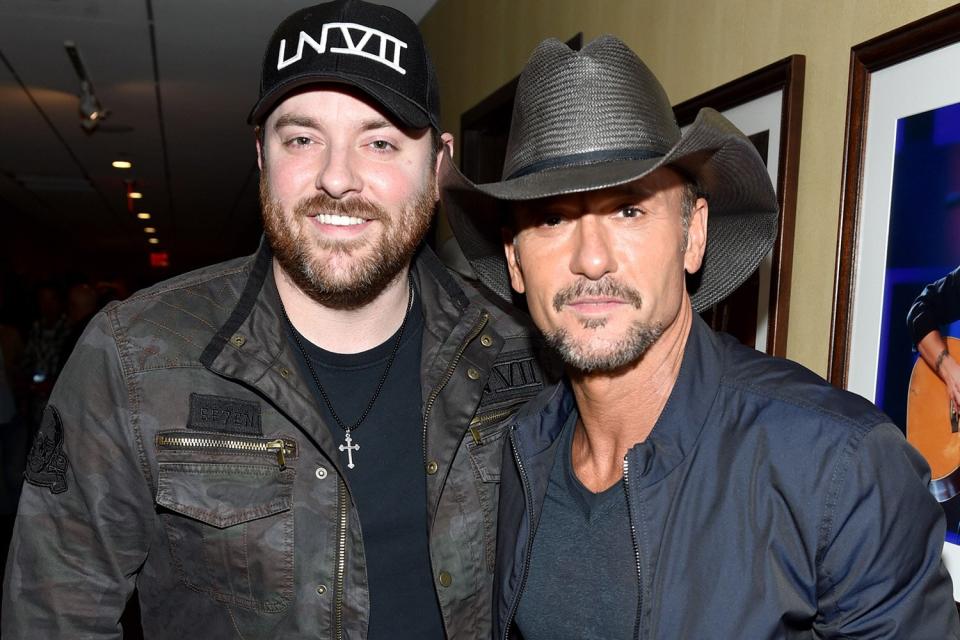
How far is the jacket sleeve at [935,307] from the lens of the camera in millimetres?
1312

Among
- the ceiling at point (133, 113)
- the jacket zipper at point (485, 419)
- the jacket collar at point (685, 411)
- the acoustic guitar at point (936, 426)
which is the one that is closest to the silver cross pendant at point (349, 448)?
the jacket zipper at point (485, 419)

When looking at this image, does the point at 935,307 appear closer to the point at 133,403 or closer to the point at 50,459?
the point at 133,403

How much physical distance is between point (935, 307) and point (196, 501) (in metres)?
1.30

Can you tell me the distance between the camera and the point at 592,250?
1363 mm

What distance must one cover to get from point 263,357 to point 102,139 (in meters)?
6.73

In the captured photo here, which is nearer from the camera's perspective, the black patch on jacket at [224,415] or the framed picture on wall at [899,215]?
the framed picture on wall at [899,215]

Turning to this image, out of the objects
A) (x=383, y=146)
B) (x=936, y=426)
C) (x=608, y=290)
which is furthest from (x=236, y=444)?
(x=936, y=426)

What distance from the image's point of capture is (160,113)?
255 inches

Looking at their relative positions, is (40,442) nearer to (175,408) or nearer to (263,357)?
(175,408)

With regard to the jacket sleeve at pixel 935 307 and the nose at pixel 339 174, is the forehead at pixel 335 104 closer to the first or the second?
the nose at pixel 339 174

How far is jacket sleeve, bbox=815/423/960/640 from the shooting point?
1.13 meters

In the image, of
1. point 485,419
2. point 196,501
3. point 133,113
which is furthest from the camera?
point 133,113

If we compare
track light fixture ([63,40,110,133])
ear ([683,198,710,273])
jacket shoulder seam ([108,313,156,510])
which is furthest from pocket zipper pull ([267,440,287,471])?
track light fixture ([63,40,110,133])

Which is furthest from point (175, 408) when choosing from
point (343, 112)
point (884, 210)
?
point (884, 210)
